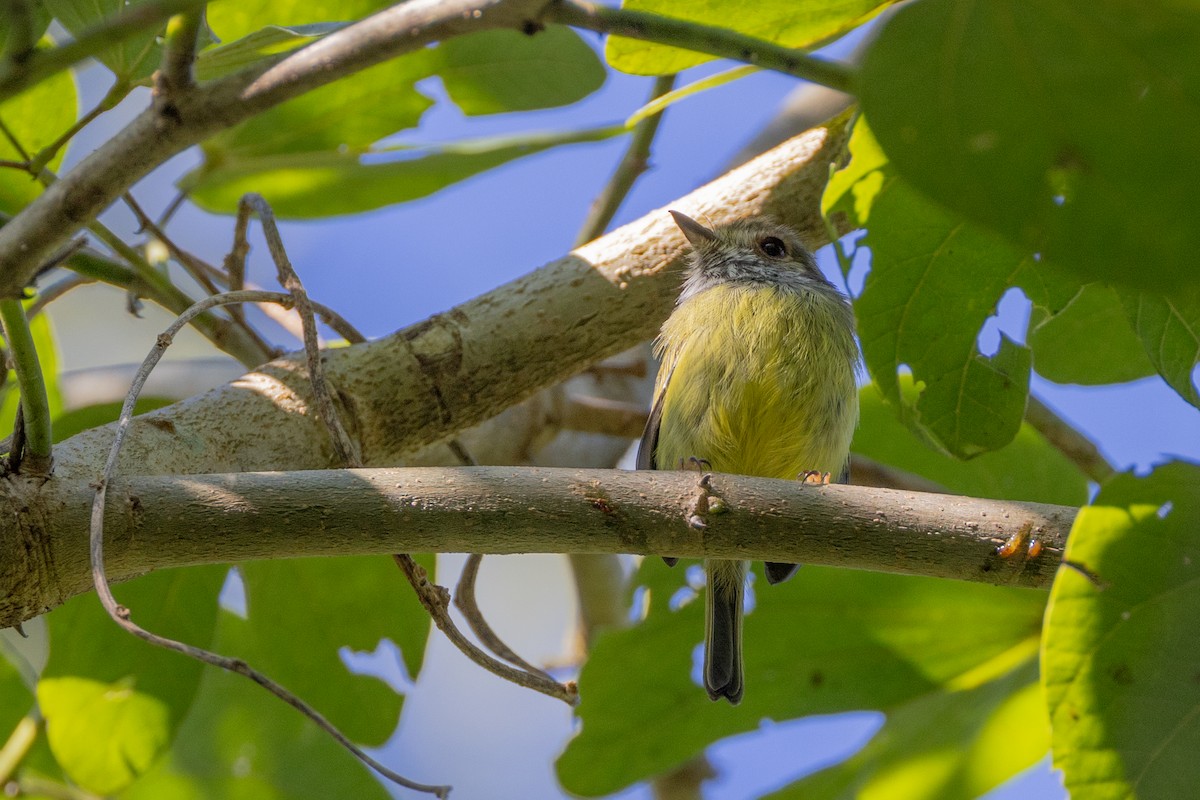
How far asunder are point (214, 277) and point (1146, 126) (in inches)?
115

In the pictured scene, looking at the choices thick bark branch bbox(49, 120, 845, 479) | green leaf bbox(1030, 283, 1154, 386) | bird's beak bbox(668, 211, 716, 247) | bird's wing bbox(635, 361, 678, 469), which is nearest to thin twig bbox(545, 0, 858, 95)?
thick bark branch bbox(49, 120, 845, 479)

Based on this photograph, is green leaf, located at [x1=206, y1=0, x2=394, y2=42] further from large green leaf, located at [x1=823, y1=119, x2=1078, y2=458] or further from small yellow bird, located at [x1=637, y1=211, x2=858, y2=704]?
large green leaf, located at [x1=823, y1=119, x2=1078, y2=458]

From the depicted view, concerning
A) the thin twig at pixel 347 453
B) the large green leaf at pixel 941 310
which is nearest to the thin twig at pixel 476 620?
the thin twig at pixel 347 453

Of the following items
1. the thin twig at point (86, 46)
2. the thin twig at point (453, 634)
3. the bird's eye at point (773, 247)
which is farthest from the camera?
the bird's eye at point (773, 247)

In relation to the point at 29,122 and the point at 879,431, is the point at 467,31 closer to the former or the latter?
the point at 29,122

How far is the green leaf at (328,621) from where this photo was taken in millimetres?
2924

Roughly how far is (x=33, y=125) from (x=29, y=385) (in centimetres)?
156

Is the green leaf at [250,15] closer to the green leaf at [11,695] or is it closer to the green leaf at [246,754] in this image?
the green leaf at [246,754]

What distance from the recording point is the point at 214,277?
3404mm

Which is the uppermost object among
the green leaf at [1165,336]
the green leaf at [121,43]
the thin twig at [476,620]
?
the green leaf at [121,43]

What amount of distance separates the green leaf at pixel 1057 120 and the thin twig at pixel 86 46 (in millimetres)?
627

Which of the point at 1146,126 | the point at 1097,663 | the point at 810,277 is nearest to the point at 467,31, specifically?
the point at 1146,126

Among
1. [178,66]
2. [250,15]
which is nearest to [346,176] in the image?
[250,15]

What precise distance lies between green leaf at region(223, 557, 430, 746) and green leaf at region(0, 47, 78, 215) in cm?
110
